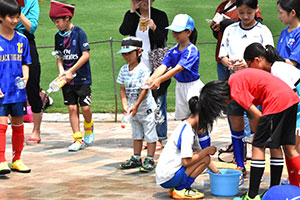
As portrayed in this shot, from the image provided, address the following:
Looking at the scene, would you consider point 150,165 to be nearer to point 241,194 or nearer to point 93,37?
point 241,194

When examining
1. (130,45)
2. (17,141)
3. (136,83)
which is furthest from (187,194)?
(17,141)

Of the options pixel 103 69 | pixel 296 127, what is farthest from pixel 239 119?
pixel 103 69

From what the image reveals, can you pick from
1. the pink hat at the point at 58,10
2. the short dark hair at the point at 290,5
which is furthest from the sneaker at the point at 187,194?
the pink hat at the point at 58,10

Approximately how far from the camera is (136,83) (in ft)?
20.7

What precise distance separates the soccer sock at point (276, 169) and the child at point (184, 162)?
51cm

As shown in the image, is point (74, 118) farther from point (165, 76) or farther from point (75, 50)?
point (165, 76)

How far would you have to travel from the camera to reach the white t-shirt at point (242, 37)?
5.77 metres

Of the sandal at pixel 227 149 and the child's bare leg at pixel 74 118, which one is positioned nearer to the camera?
the sandal at pixel 227 149

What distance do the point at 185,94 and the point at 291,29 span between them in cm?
138

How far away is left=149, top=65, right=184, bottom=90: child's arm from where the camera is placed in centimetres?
591

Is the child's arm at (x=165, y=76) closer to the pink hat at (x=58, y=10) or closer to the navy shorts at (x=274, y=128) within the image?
the navy shorts at (x=274, y=128)

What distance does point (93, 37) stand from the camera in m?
22.7

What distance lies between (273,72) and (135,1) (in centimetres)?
269

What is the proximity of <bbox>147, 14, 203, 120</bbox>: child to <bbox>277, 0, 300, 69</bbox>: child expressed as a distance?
1.00 metres
